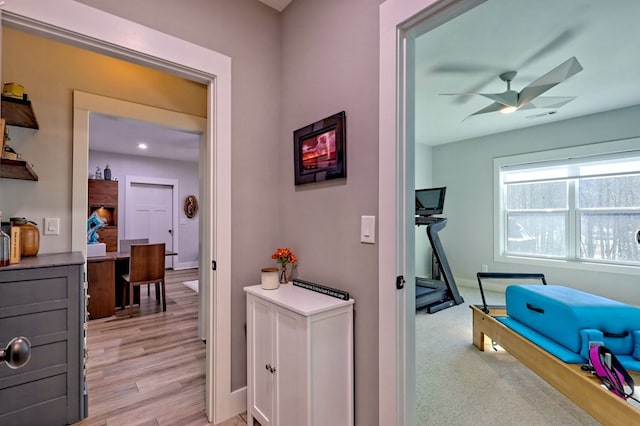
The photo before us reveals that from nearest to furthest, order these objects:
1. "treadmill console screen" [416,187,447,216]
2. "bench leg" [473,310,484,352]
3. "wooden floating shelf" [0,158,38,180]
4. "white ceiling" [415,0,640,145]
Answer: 1. "wooden floating shelf" [0,158,38,180]
2. "white ceiling" [415,0,640,145]
3. "bench leg" [473,310,484,352]
4. "treadmill console screen" [416,187,447,216]

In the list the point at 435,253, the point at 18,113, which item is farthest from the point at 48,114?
the point at 435,253

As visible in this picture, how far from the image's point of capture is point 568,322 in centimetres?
190

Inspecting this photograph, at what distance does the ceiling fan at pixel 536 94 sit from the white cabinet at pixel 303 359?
2400 millimetres

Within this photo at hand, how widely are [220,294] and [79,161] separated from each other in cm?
165

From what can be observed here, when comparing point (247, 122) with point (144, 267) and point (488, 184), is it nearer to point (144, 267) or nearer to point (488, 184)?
point (144, 267)

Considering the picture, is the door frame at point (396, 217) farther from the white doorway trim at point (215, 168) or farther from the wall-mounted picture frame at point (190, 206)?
the wall-mounted picture frame at point (190, 206)

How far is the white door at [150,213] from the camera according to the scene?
247 inches

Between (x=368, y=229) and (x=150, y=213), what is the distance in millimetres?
6548

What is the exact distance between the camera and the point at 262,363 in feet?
5.20

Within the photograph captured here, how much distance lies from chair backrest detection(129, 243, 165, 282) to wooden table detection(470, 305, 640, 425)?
3830 millimetres

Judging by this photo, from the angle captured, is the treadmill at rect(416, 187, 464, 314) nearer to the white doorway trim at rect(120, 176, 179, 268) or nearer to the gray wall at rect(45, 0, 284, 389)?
the gray wall at rect(45, 0, 284, 389)

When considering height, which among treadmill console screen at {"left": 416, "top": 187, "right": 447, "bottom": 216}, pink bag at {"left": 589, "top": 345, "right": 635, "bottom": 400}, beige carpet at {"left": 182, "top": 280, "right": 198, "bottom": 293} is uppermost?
treadmill console screen at {"left": 416, "top": 187, "right": 447, "bottom": 216}

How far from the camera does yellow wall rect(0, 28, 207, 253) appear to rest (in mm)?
2076

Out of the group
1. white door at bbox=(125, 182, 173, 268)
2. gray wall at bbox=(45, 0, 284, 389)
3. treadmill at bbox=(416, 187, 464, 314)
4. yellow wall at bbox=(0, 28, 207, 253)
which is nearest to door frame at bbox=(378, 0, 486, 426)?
gray wall at bbox=(45, 0, 284, 389)
